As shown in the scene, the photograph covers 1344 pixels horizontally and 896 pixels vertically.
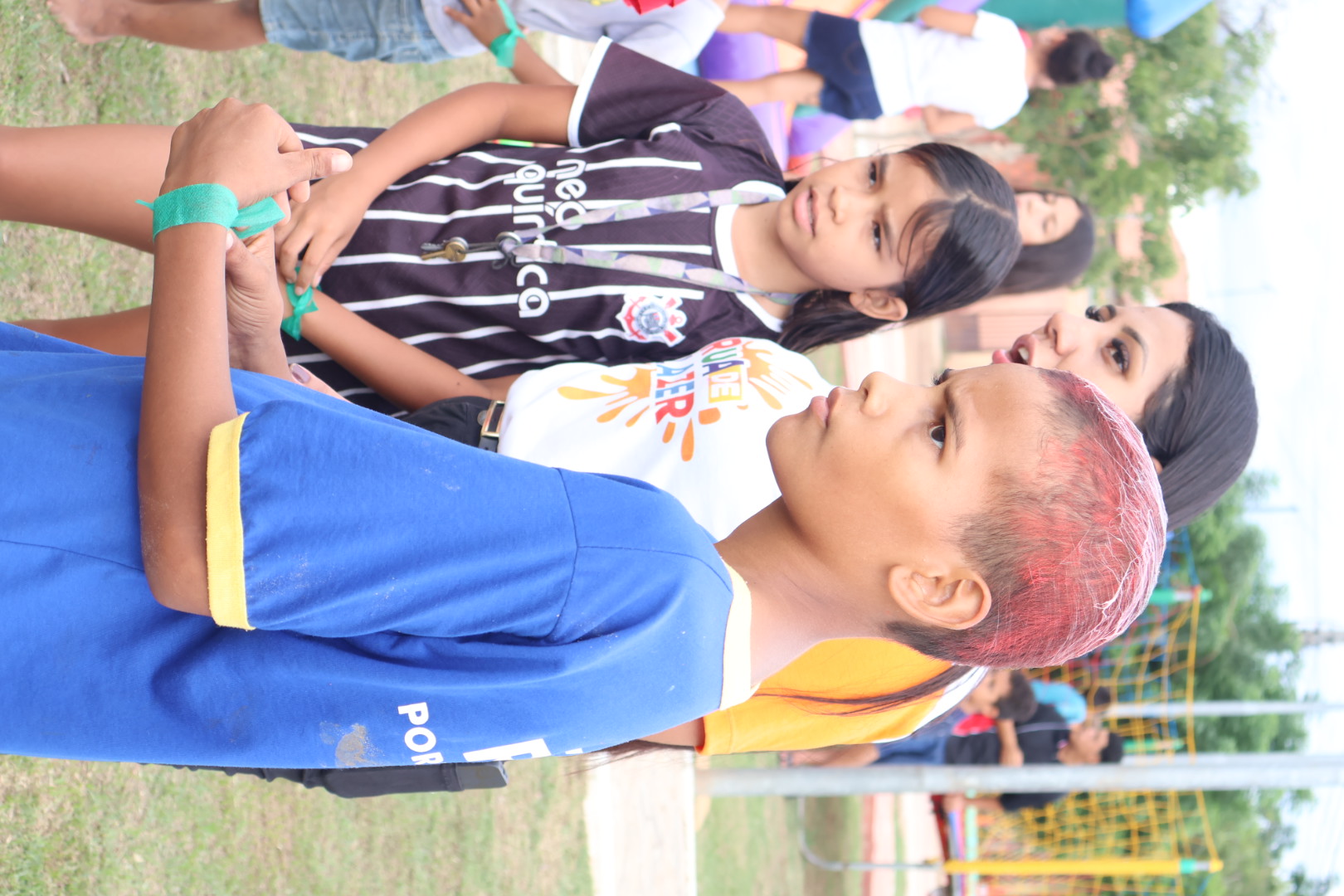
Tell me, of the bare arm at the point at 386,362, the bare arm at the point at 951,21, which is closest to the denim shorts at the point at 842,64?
the bare arm at the point at 951,21

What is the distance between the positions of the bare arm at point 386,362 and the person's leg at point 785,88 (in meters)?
2.64

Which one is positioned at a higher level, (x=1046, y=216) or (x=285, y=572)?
(x=1046, y=216)

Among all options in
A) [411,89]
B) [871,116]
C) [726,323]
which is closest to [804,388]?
[726,323]

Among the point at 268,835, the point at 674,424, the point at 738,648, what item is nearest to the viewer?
the point at 738,648

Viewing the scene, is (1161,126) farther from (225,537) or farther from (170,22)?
(225,537)

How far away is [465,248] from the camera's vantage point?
2.29 metres

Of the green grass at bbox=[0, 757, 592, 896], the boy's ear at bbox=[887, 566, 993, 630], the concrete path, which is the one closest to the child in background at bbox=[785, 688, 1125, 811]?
the concrete path

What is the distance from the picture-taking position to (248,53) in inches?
156

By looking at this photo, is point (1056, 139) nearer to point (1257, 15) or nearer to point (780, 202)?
point (1257, 15)

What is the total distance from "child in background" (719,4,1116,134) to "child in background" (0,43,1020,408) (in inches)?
75.7

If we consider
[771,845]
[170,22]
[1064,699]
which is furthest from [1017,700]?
[170,22]

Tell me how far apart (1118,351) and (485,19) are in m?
1.88

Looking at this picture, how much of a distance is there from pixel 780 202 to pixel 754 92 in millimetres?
2189

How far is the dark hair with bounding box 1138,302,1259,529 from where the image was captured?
2654 millimetres
